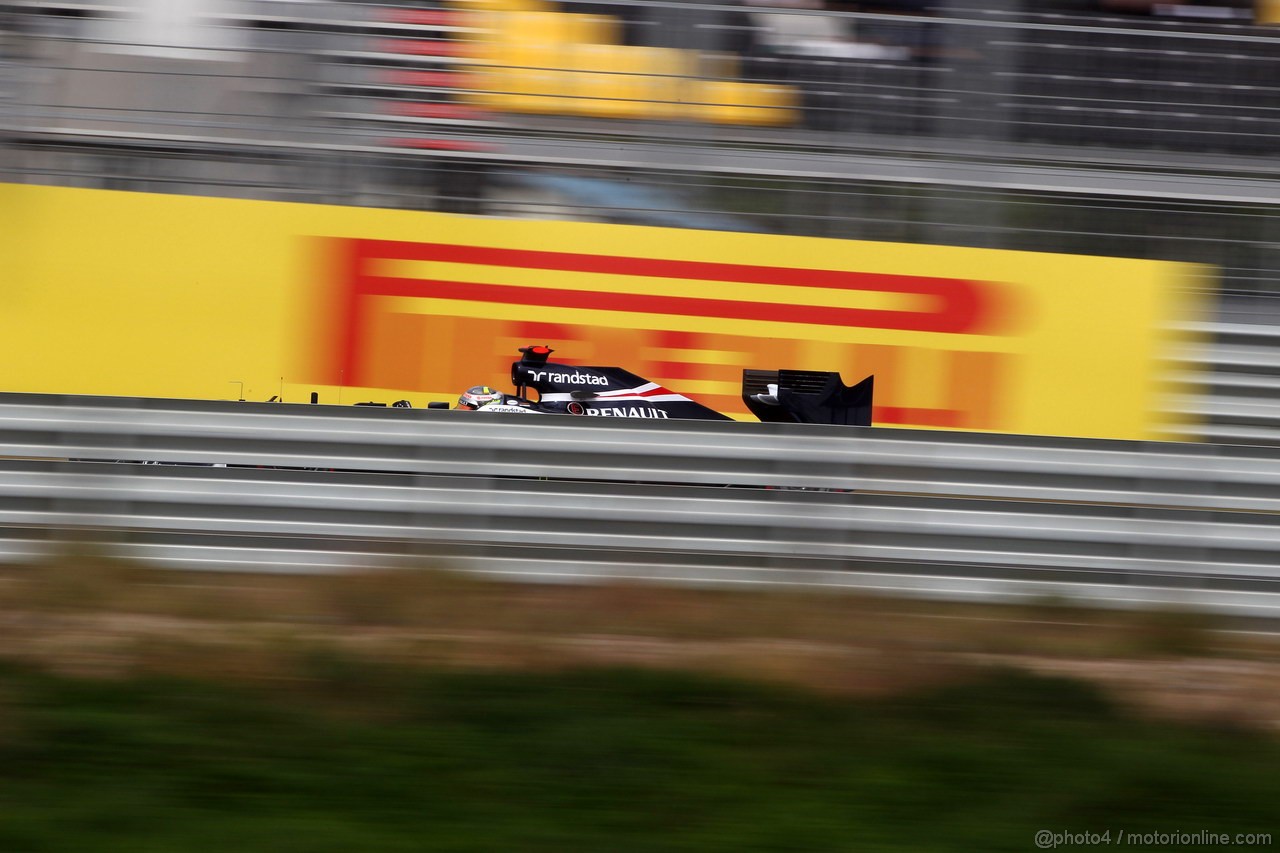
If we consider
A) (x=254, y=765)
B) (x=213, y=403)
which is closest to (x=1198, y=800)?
(x=254, y=765)

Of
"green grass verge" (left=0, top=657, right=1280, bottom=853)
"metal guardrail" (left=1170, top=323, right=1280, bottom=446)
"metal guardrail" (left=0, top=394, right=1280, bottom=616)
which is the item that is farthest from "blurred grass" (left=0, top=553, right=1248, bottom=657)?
"metal guardrail" (left=1170, top=323, right=1280, bottom=446)

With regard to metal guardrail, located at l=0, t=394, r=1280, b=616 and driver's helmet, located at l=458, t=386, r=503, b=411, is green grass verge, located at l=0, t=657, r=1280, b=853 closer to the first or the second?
metal guardrail, located at l=0, t=394, r=1280, b=616

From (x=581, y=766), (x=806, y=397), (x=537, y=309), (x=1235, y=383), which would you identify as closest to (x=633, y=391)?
(x=537, y=309)

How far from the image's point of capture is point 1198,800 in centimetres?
332

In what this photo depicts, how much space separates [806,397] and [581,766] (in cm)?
427

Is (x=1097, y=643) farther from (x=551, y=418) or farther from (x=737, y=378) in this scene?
(x=737, y=378)

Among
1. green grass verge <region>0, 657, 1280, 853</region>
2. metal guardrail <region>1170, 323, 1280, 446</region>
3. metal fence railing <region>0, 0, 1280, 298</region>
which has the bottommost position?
green grass verge <region>0, 657, 1280, 853</region>

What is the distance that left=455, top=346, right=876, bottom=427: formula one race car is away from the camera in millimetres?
7411

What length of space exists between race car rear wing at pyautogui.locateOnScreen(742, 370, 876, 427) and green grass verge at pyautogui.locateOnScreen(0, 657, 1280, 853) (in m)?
3.31

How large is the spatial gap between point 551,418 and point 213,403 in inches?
55.1

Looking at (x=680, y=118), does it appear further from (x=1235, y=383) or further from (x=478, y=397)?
(x=1235, y=383)

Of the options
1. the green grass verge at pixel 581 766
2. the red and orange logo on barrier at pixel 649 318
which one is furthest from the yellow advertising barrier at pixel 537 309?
the green grass verge at pixel 581 766

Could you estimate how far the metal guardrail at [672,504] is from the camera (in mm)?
4895

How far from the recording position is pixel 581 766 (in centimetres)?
337
